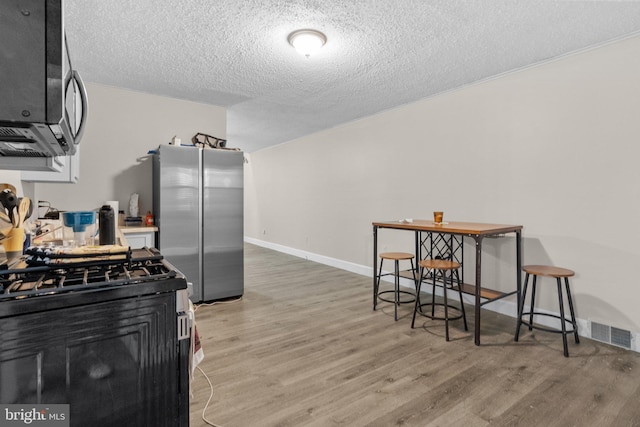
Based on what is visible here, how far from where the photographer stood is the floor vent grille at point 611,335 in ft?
8.73

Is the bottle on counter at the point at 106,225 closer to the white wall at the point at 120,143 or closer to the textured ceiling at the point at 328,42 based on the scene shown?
the textured ceiling at the point at 328,42

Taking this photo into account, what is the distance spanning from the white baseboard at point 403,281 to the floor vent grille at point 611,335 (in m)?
0.04

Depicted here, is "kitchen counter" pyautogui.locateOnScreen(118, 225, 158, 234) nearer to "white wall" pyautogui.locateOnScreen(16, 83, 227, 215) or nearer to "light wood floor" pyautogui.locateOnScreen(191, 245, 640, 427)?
"white wall" pyautogui.locateOnScreen(16, 83, 227, 215)

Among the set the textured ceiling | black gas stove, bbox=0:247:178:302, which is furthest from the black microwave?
the textured ceiling

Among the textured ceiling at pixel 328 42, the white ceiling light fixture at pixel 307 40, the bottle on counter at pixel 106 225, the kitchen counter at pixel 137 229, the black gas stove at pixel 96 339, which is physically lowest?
the black gas stove at pixel 96 339

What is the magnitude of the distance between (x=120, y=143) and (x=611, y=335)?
5.41m

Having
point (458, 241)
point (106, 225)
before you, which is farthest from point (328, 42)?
point (458, 241)

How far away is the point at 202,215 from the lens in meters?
3.83

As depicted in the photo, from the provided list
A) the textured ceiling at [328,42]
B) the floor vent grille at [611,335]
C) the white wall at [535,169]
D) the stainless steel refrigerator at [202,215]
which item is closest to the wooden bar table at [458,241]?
the white wall at [535,169]

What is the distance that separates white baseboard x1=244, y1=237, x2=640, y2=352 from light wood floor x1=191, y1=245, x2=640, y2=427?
0.40 ft

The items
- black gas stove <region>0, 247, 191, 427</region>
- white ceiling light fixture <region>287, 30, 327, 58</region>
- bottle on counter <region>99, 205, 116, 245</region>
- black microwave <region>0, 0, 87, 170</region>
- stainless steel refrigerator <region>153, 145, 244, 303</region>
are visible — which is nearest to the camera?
black microwave <region>0, 0, 87, 170</region>

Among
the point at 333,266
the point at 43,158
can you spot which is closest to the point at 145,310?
the point at 43,158

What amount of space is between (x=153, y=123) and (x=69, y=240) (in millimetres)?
2596

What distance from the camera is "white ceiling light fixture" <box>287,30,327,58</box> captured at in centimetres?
260
